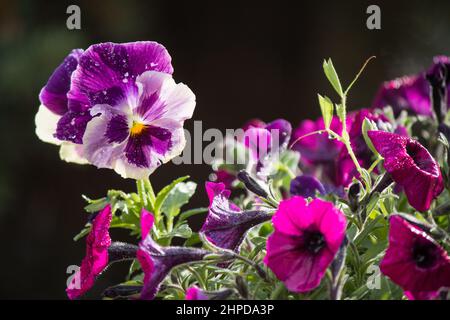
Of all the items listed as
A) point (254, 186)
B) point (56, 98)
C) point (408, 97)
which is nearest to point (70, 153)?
point (56, 98)

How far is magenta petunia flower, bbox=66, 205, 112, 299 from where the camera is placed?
415mm

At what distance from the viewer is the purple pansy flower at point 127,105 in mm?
425

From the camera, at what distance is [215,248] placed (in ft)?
1.30

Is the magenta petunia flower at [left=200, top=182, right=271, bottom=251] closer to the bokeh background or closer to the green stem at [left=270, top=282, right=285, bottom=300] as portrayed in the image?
the green stem at [left=270, top=282, right=285, bottom=300]

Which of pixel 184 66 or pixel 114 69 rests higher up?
pixel 114 69

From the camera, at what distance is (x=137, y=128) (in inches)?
17.6

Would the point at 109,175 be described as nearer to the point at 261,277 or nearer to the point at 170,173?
the point at 170,173

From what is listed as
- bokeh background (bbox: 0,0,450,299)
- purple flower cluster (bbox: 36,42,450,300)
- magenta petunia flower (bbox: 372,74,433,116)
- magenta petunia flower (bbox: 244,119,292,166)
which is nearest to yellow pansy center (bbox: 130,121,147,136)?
purple flower cluster (bbox: 36,42,450,300)

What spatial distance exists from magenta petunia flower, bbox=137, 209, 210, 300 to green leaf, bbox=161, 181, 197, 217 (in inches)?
5.0

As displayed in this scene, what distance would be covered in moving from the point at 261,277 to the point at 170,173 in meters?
2.41

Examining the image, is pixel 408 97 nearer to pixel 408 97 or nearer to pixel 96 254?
pixel 408 97

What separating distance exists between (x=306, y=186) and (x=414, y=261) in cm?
19

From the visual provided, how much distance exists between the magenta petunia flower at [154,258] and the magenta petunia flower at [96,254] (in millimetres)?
36

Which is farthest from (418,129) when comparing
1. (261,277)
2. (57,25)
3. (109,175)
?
(109,175)
